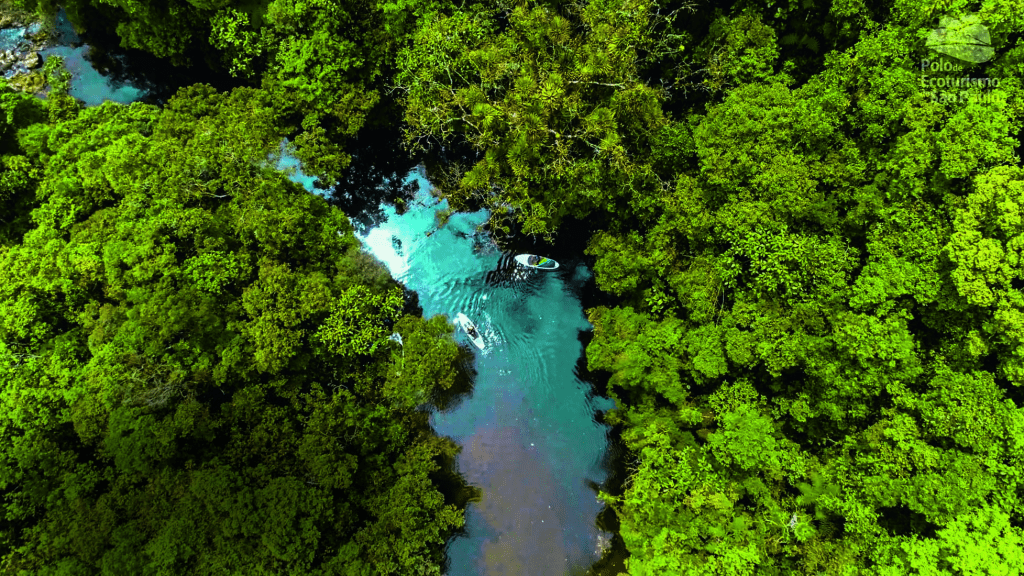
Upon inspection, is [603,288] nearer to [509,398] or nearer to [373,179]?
[509,398]

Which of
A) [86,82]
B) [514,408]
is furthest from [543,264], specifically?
[86,82]

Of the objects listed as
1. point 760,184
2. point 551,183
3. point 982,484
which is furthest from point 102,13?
point 982,484

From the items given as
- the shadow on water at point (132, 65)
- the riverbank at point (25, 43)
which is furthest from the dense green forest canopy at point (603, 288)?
the riverbank at point (25, 43)

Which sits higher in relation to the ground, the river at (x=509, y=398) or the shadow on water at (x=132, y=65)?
the shadow on water at (x=132, y=65)

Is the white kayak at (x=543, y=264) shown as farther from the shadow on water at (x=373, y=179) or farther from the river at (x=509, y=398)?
the shadow on water at (x=373, y=179)

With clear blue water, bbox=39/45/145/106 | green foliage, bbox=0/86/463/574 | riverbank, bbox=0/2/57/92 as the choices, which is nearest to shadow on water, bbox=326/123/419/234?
green foliage, bbox=0/86/463/574

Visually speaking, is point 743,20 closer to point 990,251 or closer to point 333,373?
point 990,251
